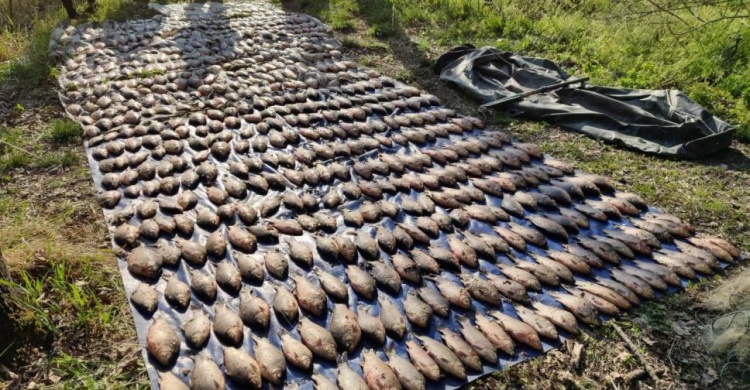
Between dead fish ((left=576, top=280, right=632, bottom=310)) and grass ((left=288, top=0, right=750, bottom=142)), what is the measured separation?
3970 mm

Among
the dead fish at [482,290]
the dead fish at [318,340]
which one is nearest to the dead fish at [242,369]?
the dead fish at [318,340]

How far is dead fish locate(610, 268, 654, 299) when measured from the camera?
3.73 metres

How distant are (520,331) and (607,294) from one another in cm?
89

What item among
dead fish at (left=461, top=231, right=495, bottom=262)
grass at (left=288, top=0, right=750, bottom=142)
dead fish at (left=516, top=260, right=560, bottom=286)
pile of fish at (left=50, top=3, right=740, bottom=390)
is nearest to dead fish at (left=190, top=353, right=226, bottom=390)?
pile of fish at (left=50, top=3, right=740, bottom=390)

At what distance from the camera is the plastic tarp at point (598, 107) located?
5.79 meters

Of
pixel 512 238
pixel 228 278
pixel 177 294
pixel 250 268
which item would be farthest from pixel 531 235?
pixel 177 294

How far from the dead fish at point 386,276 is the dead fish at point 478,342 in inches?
22.5

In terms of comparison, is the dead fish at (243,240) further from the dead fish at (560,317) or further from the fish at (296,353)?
the dead fish at (560,317)

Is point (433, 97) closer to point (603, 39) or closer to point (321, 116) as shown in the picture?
point (321, 116)

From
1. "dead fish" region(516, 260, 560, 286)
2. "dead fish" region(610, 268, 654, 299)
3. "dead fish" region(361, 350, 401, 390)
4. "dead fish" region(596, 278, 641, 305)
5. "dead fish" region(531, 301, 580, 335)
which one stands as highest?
"dead fish" region(610, 268, 654, 299)

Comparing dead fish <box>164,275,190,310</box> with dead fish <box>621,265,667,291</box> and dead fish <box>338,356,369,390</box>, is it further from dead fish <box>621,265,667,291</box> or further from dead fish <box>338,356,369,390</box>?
dead fish <box>621,265,667,291</box>

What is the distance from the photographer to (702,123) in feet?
19.1

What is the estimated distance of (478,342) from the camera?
10.8 feet

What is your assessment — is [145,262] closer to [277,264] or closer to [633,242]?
[277,264]
